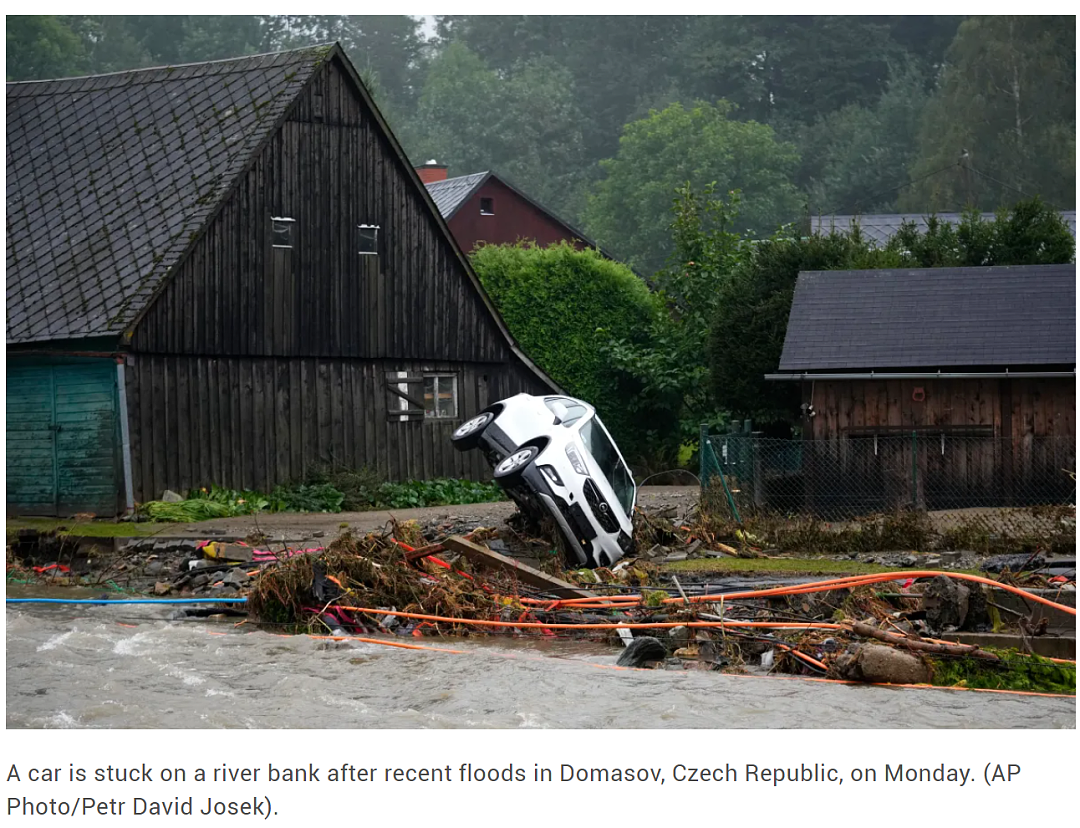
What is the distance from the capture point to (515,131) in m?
82.6

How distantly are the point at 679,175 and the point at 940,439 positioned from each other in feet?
168

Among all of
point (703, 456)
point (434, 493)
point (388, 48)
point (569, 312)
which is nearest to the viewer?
point (703, 456)

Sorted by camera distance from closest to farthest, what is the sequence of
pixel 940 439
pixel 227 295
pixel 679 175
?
pixel 940 439 < pixel 227 295 < pixel 679 175

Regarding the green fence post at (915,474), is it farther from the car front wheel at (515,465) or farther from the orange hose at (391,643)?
the orange hose at (391,643)

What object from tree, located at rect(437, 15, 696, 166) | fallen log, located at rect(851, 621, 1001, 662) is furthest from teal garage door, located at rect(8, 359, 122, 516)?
tree, located at rect(437, 15, 696, 166)

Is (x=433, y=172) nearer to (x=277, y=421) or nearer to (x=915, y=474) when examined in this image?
(x=277, y=421)

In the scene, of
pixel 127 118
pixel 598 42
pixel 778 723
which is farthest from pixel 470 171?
pixel 778 723

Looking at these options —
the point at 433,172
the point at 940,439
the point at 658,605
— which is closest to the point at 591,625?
the point at 658,605

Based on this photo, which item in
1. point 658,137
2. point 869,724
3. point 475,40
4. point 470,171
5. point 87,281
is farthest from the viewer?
point 475,40

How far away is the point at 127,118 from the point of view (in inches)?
1084

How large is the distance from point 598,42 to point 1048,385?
221 feet

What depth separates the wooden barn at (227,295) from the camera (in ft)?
78.3

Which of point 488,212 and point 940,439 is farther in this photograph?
point 488,212

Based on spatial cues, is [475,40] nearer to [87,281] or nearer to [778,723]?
[87,281]
